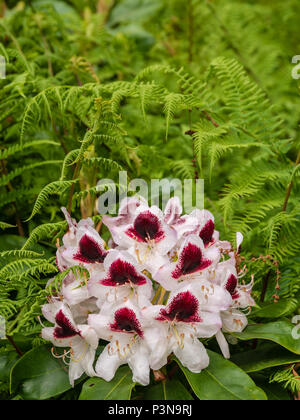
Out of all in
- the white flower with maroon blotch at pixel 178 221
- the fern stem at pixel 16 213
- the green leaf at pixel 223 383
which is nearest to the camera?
the green leaf at pixel 223 383

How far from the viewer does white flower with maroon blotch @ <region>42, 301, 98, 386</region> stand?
1022mm

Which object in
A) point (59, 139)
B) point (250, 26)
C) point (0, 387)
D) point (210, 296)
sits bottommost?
point (0, 387)

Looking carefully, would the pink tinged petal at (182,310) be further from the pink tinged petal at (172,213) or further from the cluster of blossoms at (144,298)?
the pink tinged petal at (172,213)

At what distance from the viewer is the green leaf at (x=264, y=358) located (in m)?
1.05

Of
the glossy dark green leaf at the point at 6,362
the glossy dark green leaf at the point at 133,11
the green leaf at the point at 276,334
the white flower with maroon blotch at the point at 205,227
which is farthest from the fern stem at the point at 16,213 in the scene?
the glossy dark green leaf at the point at 133,11

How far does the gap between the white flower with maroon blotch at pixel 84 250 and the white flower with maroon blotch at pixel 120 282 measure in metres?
0.05

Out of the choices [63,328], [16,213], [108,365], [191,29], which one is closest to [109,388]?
[108,365]

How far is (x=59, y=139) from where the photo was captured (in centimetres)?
158

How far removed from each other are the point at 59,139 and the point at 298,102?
47.8 inches

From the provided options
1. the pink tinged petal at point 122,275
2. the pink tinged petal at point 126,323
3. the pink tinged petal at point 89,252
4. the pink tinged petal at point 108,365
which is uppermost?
the pink tinged petal at point 89,252

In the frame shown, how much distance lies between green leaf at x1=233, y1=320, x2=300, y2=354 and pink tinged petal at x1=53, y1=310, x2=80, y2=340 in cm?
36

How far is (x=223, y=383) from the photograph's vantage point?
99 centimetres
